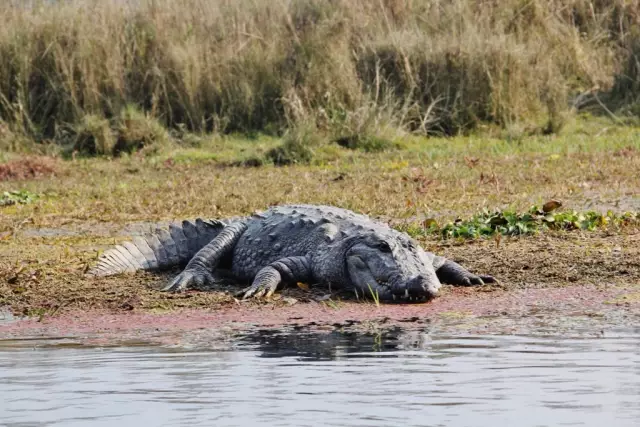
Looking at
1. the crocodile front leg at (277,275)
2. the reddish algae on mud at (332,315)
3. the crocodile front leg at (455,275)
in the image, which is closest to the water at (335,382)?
the reddish algae on mud at (332,315)

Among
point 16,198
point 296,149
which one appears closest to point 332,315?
point 16,198

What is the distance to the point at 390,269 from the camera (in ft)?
22.9

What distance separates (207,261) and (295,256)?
0.60 meters

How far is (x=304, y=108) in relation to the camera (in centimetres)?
1543

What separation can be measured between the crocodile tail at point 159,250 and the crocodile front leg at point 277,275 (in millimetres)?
1004

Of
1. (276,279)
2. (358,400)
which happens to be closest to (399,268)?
(276,279)

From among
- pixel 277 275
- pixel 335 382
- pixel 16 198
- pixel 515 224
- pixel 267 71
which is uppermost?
pixel 335 382

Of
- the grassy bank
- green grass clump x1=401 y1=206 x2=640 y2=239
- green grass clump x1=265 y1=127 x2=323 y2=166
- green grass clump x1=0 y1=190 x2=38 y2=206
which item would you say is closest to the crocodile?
the grassy bank

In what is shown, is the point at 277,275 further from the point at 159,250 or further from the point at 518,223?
the point at 518,223

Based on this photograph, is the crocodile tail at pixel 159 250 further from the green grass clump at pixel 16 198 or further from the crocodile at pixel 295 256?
the green grass clump at pixel 16 198

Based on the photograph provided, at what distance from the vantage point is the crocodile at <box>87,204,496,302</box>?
7.02m

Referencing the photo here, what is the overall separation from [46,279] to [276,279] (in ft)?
4.87

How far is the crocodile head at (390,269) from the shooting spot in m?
6.89

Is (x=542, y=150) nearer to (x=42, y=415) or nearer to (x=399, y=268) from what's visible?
(x=399, y=268)
